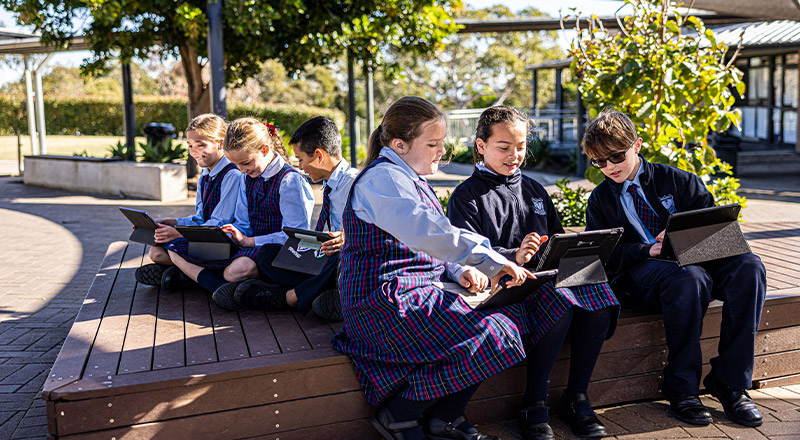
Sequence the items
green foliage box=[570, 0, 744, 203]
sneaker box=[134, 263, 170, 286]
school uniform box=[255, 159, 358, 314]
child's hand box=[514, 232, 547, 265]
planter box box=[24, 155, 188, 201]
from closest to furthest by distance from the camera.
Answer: child's hand box=[514, 232, 547, 265] → school uniform box=[255, 159, 358, 314] → sneaker box=[134, 263, 170, 286] → green foliage box=[570, 0, 744, 203] → planter box box=[24, 155, 188, 201]

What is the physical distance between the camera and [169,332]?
10.7 ft

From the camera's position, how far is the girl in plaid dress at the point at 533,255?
2.98 metres

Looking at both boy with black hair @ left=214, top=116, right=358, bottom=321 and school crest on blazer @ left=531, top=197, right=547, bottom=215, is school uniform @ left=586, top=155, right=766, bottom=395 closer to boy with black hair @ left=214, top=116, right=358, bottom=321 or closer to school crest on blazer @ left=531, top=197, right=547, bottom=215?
school crest on blazer @ left=531, top=197, right=547, bottom=215

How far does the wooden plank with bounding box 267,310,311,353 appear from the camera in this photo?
9.93 ft

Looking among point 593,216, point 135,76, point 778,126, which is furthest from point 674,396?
point 135,76

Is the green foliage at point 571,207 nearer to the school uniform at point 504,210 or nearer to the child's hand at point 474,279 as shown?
the school uniform at point 504,210

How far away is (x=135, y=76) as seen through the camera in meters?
44.6

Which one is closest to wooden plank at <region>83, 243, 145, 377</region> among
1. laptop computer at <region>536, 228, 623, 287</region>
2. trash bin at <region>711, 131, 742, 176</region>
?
laptop computer at <region>536, 228, 623, 287</region>

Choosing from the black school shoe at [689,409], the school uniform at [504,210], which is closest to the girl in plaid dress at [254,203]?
the school uniform at [504,210]

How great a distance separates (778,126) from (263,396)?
56.5ft

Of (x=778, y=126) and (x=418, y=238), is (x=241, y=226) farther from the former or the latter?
(x=778, y=126)

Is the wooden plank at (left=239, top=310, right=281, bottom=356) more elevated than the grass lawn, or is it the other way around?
the grass lawn

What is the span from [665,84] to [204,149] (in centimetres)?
334

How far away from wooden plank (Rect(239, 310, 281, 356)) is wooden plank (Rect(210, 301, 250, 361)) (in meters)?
0.02
